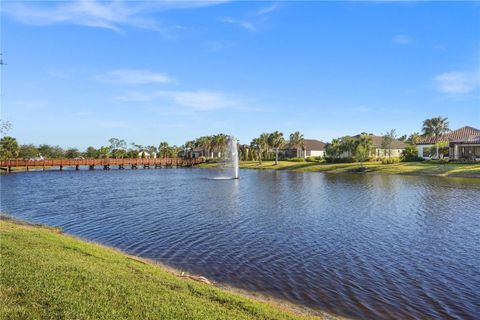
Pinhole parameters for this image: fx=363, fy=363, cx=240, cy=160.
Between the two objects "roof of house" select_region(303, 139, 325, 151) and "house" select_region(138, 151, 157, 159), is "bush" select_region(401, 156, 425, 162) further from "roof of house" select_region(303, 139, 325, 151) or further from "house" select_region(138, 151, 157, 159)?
"house" select_region(138, 151, 157, 159)

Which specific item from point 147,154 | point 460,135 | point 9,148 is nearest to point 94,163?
point 9,148

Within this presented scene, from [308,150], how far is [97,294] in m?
125

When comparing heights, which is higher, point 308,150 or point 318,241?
point 308,150

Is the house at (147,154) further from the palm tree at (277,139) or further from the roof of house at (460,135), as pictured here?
the roof of house at (460,135)

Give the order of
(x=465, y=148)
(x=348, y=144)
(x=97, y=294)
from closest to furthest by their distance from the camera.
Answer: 1. (x=97, y=294)
2. (x=465, y=148)
3. (x=348, y=144)

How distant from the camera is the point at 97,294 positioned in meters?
9.73

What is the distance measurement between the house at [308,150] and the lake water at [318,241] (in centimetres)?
8767

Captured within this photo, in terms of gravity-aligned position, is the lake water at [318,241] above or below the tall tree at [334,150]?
below

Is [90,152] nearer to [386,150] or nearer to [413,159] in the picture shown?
[386,150]

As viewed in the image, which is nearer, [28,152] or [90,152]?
[28,152]

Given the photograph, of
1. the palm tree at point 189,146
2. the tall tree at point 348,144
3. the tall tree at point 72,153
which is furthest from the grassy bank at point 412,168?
the tall tree at point 72,153

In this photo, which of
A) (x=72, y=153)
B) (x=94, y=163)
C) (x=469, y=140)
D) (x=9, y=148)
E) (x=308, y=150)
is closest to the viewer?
(x=469, y=140)

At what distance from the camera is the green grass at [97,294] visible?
864cm

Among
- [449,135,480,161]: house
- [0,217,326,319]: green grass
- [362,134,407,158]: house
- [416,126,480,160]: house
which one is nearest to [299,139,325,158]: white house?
[362,134,407,158]: house
